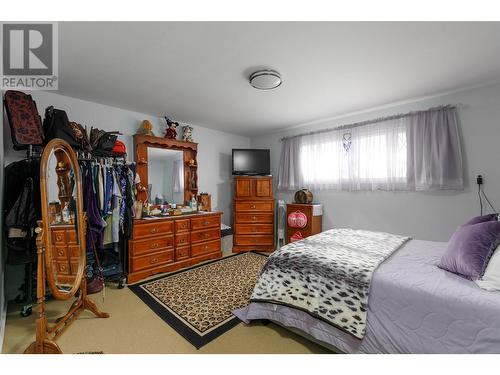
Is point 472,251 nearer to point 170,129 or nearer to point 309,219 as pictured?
point 309,219

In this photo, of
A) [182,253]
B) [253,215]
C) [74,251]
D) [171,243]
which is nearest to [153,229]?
[171,243]

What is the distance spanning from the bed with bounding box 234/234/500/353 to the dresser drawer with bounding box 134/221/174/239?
2.06 meters

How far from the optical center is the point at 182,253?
312 cm

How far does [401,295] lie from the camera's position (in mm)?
1255

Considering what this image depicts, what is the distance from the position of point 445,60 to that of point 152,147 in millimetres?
3639

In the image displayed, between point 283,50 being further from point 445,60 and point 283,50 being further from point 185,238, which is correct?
point 185,238

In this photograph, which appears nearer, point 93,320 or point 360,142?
point 93,320

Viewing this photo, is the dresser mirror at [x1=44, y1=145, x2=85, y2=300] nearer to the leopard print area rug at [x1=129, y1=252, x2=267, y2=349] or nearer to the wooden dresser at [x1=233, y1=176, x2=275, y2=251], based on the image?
the leopard print area rug at [x1=129, y1=252, x2=267, y2=349]

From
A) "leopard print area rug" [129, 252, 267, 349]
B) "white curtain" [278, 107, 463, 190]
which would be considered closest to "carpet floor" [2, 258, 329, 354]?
"leopard print area rug" [129, 252, 267, 349]

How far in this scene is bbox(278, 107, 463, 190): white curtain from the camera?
2623mm

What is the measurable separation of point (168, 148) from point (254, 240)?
2.22 m

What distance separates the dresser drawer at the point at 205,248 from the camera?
10.7ft

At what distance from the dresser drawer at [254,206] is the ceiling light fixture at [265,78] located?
221cm
